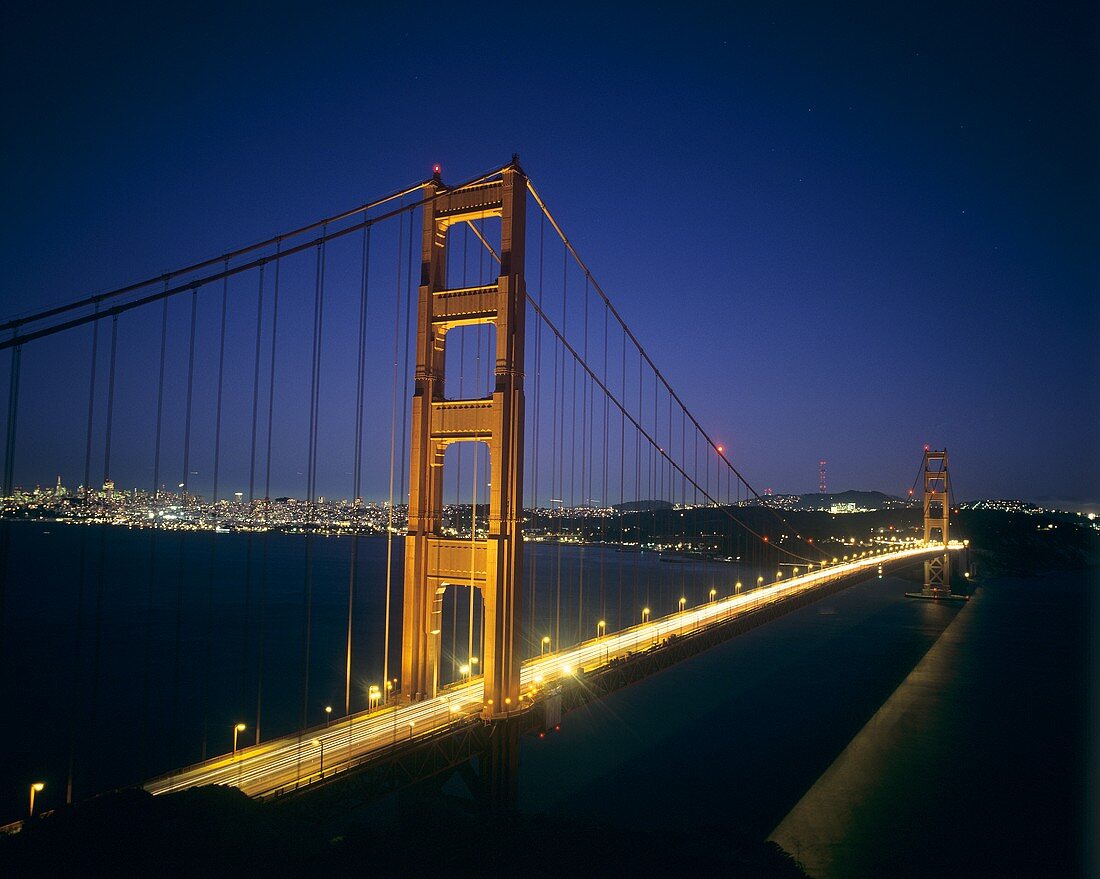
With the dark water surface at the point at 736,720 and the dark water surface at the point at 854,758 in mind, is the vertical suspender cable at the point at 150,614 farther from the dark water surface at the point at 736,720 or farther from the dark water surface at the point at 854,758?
the dark water surface at the point at 854,758

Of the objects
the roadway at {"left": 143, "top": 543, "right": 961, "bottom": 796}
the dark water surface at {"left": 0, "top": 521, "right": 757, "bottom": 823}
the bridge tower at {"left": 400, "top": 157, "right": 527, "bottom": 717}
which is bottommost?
the dark water surface at {"left": 0, "top": 521, "right": 757, "bottom": 823}

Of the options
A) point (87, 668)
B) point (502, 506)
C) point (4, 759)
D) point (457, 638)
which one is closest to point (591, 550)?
point (457, 638)

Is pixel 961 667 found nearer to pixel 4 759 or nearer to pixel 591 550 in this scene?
pixel 4 759

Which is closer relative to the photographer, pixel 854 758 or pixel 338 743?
pixel 338 743

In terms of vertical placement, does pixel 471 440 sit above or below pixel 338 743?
above

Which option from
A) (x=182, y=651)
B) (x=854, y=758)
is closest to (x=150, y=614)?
(x=182, y=651)

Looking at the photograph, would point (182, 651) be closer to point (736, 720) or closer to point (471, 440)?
point (736, 720)

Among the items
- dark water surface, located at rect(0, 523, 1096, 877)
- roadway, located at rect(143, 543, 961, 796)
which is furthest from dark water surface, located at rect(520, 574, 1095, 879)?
roadway, located at rect(143, 543, 961, 796)

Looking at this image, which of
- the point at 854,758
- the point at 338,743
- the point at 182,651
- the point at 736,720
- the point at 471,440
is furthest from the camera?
the point at 182,651

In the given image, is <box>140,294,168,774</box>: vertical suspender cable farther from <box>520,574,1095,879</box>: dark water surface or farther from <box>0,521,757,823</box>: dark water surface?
<box>520,574,1095,879</box>: dark water surface
